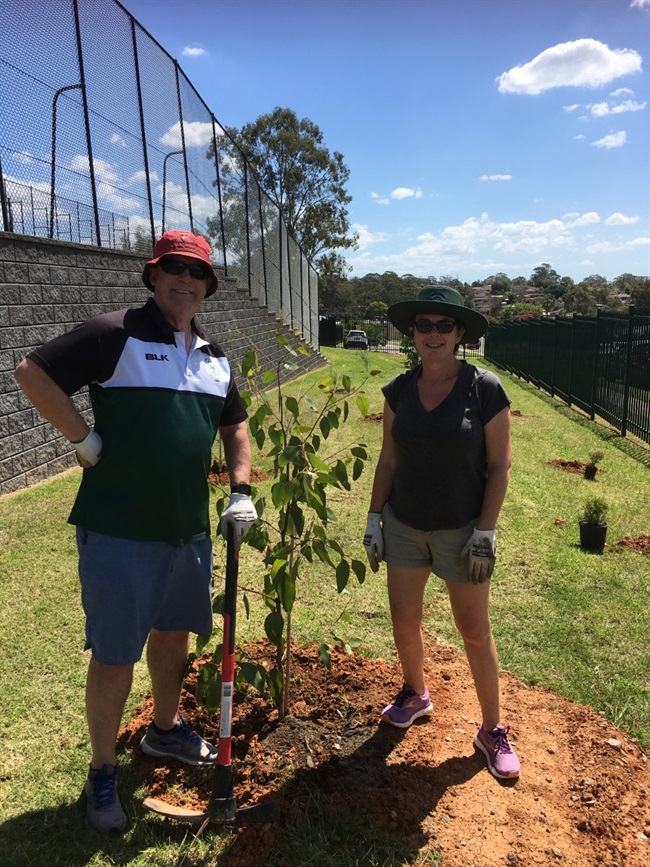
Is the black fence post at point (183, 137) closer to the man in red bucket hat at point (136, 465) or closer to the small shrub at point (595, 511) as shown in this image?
the small shrub at point (595, 511)

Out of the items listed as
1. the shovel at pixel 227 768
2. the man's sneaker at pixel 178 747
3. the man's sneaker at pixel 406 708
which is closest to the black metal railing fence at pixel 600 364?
the man's sneaker at pixel 406 708

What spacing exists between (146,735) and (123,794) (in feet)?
0.79

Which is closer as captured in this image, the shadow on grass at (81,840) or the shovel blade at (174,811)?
the shadow on grass at (81,840)

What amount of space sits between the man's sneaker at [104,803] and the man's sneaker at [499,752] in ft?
4.62

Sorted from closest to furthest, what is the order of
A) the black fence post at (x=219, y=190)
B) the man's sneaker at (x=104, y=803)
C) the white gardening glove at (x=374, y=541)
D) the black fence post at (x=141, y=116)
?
1. the man's sneaker at (x=104, y=803)
2. the white gardening glove at (x=374, y=541)
3. the black fence post at (x=141, y=116)
4. the black fence post at (x=219, y=190)

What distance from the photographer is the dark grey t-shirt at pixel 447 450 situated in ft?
7.88

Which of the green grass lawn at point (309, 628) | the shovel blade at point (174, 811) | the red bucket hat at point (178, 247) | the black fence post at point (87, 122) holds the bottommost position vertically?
the green grass lawn at point (309, 628)

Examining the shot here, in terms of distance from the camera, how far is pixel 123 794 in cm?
243

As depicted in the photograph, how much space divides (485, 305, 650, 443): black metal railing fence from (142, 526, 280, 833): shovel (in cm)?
937

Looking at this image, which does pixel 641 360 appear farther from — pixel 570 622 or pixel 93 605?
pixel 93 605

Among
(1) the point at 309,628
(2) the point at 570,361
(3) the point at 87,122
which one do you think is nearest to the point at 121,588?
(1) the point at 309,628

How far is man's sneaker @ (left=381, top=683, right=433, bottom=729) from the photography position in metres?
2.79

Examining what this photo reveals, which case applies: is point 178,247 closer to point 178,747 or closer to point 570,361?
point 178,747

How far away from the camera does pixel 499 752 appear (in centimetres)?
255
